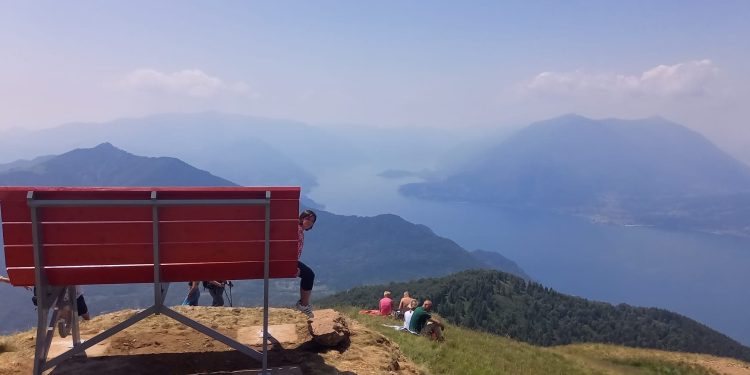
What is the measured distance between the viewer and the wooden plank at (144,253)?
5.12 m

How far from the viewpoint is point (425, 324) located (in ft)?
43.3

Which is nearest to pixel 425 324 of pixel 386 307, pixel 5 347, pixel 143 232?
pixel 386 307

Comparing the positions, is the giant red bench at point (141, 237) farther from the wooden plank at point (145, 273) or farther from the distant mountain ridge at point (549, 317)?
the distant mountain ridge at point (549, 317)

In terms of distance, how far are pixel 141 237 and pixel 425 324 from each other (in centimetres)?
928

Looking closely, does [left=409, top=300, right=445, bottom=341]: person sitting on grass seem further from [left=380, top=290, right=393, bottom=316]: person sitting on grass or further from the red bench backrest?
the red bench backrest

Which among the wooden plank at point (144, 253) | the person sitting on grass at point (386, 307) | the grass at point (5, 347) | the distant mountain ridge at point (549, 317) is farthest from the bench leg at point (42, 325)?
the distant mountain ridge at point (549, 317)

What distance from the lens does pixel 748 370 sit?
872 inches

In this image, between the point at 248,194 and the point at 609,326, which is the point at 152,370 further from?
the point at 609,326

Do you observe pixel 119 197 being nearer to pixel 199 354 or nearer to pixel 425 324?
pixel 199 354

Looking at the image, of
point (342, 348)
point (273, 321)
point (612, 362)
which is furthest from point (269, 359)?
point (612, 362)

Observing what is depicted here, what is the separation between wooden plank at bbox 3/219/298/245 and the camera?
5.07m

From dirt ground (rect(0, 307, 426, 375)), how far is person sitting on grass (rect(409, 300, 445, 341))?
4640 mm

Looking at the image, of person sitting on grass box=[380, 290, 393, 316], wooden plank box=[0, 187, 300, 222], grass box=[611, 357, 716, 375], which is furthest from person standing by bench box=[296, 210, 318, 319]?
grass box=[611, 357, 716, 375]

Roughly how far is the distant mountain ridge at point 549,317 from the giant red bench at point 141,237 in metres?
65.3
